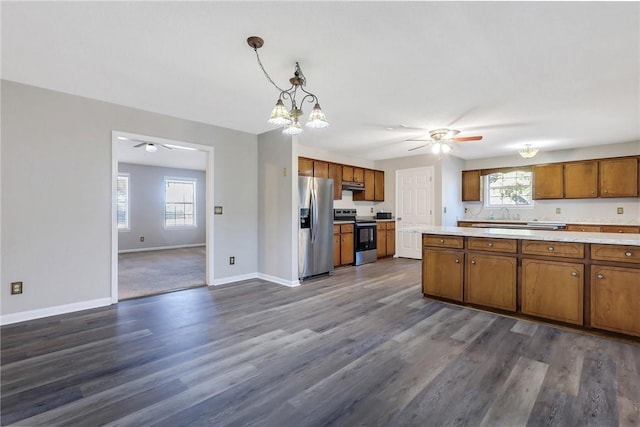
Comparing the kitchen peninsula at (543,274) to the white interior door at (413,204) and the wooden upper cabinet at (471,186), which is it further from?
the wooden upper cabinet at (471,186)

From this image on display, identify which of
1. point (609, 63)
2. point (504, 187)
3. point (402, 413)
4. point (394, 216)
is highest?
point (609, 63)

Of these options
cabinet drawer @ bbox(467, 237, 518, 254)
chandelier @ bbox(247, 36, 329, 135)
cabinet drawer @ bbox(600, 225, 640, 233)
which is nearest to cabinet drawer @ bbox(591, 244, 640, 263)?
cabinet drawer @ bbox(467, 237, 518, 254)

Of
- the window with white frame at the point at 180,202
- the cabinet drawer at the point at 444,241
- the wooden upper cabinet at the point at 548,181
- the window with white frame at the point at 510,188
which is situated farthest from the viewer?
the window with white frame at the point at 180,202

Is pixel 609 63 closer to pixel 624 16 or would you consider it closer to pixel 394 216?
pixel 624 16

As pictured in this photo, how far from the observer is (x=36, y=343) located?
8.24 ft

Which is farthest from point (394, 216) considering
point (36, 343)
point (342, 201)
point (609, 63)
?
point (36, 343)

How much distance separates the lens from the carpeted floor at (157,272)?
4.27 meters

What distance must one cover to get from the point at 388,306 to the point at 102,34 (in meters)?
3.57

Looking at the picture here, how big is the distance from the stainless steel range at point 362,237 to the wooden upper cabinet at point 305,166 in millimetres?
1055

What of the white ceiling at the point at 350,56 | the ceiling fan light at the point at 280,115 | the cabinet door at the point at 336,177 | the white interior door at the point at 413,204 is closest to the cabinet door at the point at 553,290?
the white ceiling at the point at 350,56

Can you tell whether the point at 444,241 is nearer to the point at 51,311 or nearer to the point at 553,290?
the point at 553,290

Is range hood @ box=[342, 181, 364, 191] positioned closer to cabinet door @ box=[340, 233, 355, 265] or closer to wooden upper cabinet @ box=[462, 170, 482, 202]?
cabinet door @ box=[340, 233, 355, 265]

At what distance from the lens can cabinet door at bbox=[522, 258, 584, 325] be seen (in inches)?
110

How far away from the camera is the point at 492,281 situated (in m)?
3.28
